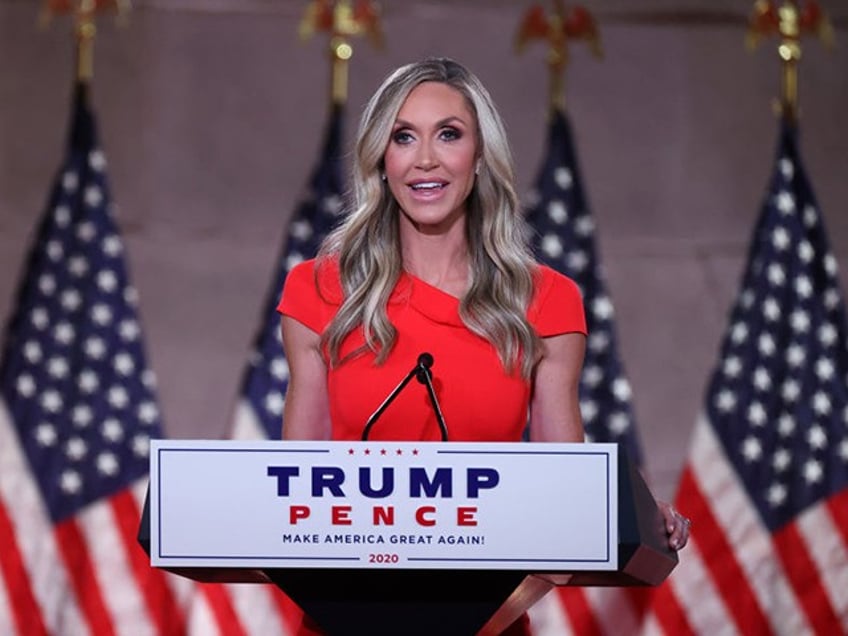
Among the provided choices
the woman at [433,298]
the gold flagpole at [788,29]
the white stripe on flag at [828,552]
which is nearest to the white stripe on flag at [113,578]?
the white stripe on flag at [828,552]

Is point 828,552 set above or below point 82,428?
below

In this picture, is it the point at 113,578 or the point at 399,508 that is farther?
the point at 113,578

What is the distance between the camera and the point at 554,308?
2.33 metres

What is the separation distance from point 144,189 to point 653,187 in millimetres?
1646

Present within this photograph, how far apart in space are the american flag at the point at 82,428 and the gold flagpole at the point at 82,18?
19cm

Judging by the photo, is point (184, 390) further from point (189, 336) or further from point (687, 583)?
point (687, 583)

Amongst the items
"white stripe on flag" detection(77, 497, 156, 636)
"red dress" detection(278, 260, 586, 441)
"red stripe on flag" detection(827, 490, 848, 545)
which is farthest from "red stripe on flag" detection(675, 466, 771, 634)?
"red dress" detection(278, 260, 586, 441)

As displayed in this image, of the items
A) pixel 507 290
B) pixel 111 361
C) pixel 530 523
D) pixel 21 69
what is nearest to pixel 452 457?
pixel 530 523

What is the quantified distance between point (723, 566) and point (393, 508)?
Result: 3296mm

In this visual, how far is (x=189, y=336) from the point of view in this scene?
196 inches

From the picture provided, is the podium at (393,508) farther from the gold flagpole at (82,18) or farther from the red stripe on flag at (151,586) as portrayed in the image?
the gold flagpole at (82,18)

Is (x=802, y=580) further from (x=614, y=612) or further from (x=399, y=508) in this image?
(x=399, y=508)

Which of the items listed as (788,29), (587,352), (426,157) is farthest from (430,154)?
(788,29)

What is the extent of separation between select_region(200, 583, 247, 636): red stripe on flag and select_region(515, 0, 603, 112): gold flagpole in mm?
1873
